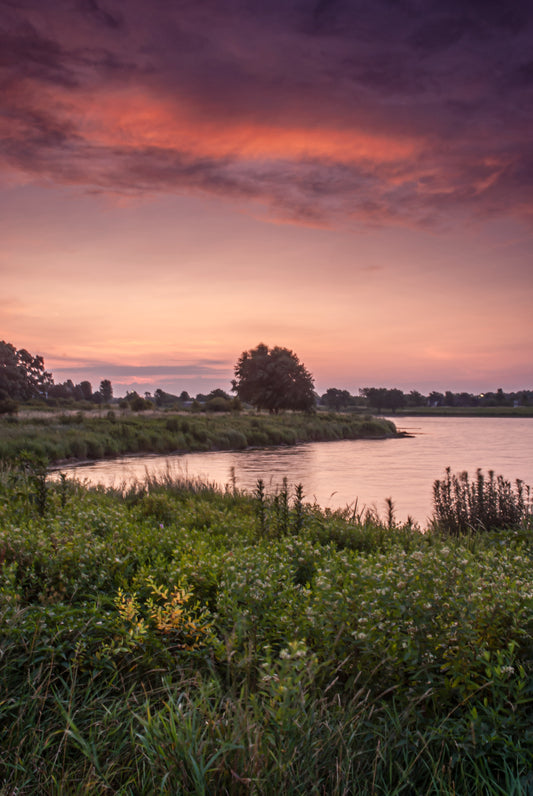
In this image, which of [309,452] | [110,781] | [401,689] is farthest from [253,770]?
[309,452]

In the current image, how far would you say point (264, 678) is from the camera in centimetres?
239

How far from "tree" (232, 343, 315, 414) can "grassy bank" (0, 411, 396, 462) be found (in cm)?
1446

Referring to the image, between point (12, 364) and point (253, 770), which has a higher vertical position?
point (12, 364)

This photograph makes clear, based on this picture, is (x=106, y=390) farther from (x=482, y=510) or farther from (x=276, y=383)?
(x=482, y=510)

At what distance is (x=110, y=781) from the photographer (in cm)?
246

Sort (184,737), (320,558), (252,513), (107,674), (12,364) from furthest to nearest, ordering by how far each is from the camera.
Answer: (12,364) → (252,513) → (320,558) → (107,674) → (184,737)

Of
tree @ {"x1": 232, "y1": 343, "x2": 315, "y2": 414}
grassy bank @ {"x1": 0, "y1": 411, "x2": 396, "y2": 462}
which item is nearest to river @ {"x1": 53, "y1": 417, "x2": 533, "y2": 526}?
grassy bank @ {"x1": 0, "y1": 411, "x2": 396, "y2": 462}

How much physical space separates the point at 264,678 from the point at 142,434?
2773cm

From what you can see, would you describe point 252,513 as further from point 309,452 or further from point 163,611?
point 309,452

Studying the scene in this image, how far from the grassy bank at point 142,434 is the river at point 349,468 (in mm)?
1632

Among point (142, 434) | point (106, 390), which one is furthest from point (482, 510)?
point (106, 390)

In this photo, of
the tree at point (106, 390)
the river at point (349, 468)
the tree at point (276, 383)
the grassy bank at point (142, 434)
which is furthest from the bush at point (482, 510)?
the tree at point (106, 390)

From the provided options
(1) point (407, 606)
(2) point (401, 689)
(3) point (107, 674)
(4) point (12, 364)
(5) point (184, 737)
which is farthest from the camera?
(4) point (12, 364)

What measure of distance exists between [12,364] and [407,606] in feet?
167
